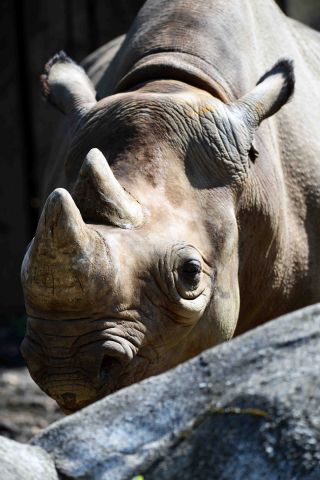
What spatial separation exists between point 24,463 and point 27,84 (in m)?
7.70

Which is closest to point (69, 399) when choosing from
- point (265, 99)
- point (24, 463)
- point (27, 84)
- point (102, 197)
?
point (102, 197)

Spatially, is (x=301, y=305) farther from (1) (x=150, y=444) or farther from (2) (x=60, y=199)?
(1) (x=150, y=444)

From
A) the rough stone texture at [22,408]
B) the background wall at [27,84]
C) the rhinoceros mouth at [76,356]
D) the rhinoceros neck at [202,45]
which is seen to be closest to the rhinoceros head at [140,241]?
the rhinoceros mouth at [76,356]

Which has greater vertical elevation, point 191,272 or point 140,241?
point 140,241

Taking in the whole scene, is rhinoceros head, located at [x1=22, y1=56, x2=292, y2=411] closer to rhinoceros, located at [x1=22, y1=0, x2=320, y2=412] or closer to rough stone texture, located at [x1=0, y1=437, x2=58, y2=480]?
rhinoceros, located at [x1=22, y1=0, x2=320, y2=412]

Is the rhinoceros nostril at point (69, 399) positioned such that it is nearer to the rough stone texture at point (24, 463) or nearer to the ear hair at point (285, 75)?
the ear hair at point (285, 75)

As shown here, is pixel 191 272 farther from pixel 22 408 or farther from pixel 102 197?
pixel 22 408

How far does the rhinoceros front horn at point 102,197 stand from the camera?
166 inches

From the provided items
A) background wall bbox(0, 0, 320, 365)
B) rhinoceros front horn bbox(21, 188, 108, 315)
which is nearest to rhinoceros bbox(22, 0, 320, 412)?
rhinoceros front horn bbox(21, 188, 108, 315)

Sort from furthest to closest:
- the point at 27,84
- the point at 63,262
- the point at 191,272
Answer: the point at 27,84 < the point at 191,272 < the point at 63,262

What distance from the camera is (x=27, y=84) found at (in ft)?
32.0

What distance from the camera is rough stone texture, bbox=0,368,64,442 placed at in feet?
21.4

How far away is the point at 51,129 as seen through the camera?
9.65 metres

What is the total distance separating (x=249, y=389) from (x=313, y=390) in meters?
0.11
